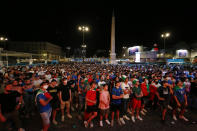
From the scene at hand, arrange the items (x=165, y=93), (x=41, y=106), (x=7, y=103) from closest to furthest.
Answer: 1. (x=7, y=103)
2. (x=41, y=106)
3. (x=165, y=93)

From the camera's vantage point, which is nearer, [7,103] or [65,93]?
[7,103]

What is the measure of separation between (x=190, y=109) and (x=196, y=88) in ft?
4.33

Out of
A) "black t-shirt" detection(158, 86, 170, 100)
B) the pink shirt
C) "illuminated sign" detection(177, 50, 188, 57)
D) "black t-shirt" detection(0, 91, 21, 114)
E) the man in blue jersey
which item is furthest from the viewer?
"illuminated sign" detection(177, 50, 188, 57)

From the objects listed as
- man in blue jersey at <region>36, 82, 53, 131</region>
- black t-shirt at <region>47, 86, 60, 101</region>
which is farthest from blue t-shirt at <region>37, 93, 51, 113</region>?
black t-shirt at <region>47, 86, 60, 101</region>

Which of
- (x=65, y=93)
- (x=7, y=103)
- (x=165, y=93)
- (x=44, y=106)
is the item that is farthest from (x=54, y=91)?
(x=165, y=93)

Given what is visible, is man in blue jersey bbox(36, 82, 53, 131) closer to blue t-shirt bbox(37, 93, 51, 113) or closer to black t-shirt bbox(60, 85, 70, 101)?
blue t-shirt bbox(37, 93, 51, 113)

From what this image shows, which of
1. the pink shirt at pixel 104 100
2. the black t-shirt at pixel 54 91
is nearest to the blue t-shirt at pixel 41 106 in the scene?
the black t-shirt at pixel 54 91

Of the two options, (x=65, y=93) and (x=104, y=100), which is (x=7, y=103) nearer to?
(x=65, y=93)

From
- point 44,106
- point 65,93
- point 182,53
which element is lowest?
point 44,106

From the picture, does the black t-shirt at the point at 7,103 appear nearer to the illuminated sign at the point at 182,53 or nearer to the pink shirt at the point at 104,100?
the pink shirt at the point at 104,100

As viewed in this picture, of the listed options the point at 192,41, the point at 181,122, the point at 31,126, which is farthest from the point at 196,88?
the point at 192,41

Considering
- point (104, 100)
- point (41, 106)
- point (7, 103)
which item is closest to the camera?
point (7, 103)

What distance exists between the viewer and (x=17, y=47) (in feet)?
213

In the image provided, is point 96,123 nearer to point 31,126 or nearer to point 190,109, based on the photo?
point 31,126
